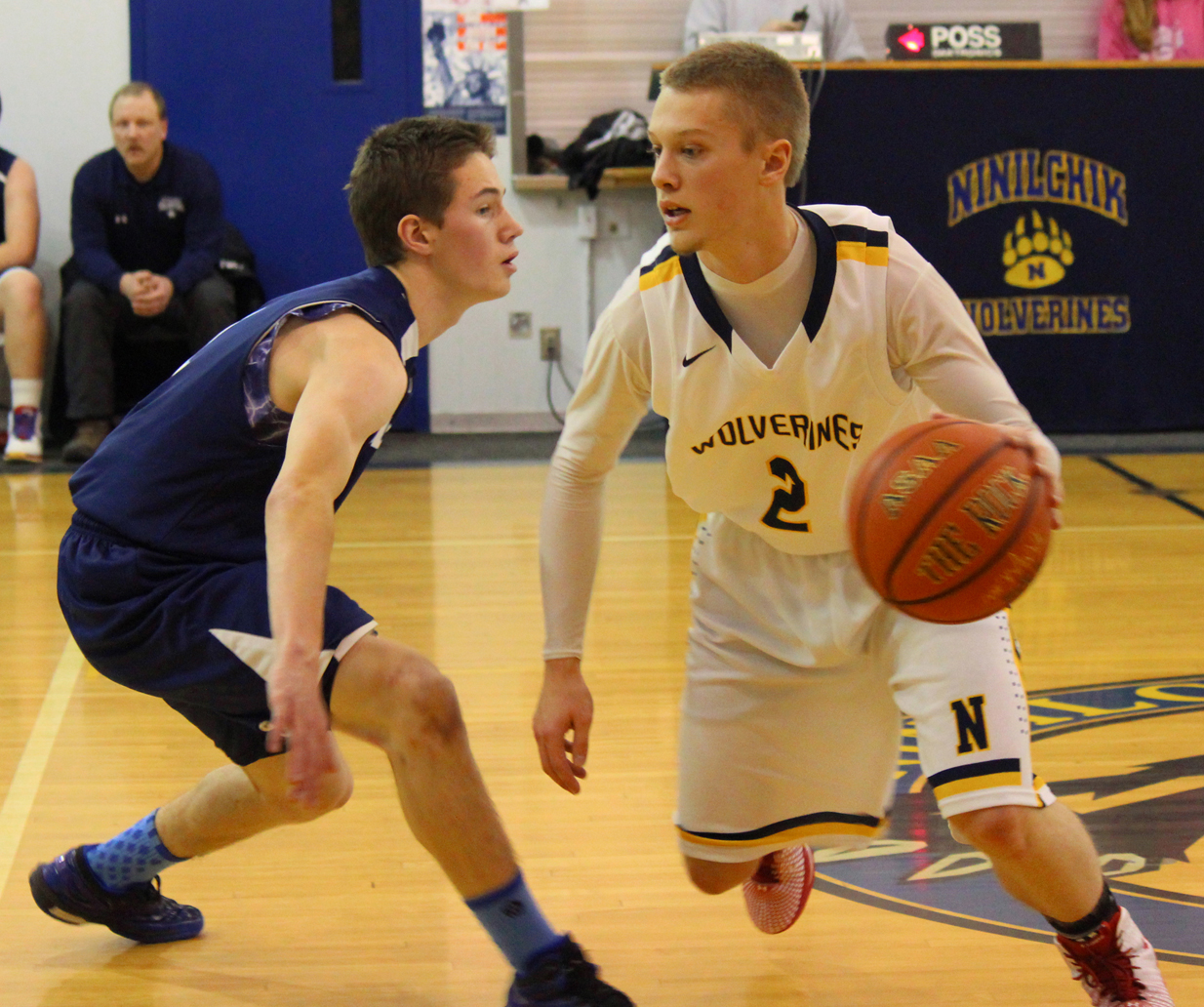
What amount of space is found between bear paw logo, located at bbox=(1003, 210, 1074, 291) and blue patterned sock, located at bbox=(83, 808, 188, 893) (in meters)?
5.57

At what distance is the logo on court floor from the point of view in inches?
92.3

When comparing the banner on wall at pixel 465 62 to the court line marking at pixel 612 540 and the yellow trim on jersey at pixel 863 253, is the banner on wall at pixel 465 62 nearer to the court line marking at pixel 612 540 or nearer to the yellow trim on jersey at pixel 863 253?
the court line marking at pixel 612 540

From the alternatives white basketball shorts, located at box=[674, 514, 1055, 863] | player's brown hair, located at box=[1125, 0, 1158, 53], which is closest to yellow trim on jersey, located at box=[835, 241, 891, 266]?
white basketball shorts, located at box=[674, 514, 1055, 863]

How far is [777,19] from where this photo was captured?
729 cm

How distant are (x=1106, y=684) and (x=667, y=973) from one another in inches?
70.2

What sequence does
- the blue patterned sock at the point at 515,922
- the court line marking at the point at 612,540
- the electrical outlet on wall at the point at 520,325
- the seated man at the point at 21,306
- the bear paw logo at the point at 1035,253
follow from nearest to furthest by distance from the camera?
the blue patterned sock at the point at 515,922 < the court line marking at the point at 612,540 < the seated man at the point at 21,306 < the bear paw logo at the point at 1035,253 < the electrical outlet on wall at the point at 520,325

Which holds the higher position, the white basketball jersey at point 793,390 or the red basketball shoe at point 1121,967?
the white basketball jersey at point 793,390

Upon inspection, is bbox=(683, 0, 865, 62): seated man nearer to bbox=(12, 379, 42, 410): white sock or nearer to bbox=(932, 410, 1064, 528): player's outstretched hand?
bbox=(12, 379, 42, 410): white sock

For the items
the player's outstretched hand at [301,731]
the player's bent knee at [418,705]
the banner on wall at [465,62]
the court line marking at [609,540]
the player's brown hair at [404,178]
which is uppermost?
the banner on wall at [465,62]

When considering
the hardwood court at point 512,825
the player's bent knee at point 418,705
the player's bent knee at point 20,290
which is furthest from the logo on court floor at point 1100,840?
the player's bent knee at point 20,290

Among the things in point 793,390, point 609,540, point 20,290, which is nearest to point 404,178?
point 793,390

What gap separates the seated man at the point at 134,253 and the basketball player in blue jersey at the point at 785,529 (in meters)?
4.83

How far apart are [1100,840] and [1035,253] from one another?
4805mm

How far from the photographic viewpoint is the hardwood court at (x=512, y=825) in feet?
7.18
